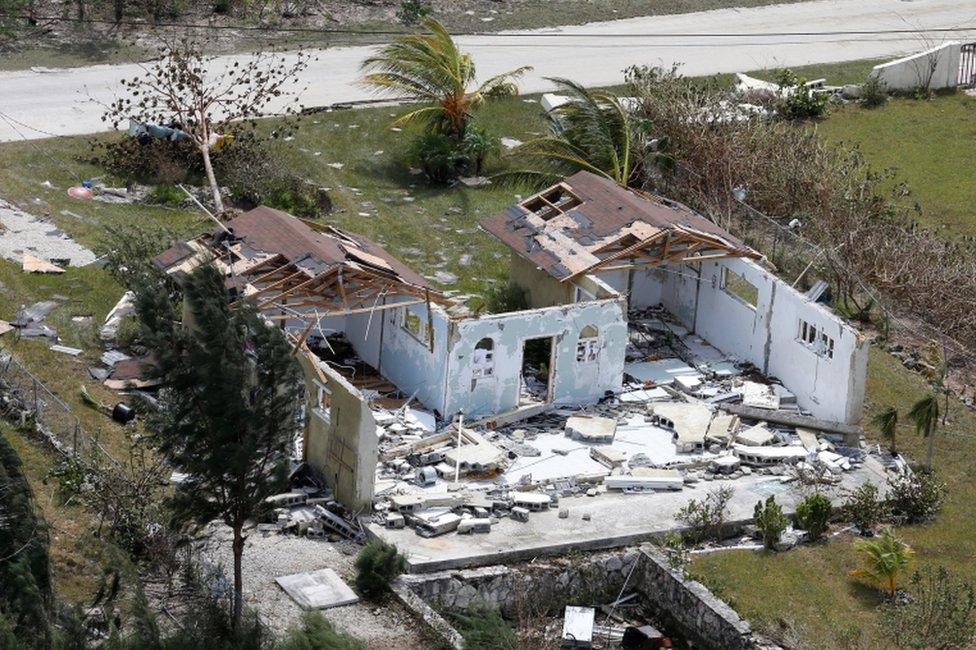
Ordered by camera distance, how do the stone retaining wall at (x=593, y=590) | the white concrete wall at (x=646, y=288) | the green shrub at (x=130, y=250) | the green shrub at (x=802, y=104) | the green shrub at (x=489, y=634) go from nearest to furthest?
1. the green shrub at (x=489, y=634)
2. the stone retaining wall at (x=593, y=590)
3. the green shrub at (x=130, y=250)
4. the white concrete wall at (x=646, y=288)
5. the green shrub at (x=802, y=104)

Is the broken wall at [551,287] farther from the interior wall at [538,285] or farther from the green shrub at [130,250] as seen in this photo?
the green shrub at [130,250]

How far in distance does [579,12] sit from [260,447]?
29493 millimetres

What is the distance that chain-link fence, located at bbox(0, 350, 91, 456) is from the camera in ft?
92.4

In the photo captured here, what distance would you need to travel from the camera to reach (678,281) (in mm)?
34688

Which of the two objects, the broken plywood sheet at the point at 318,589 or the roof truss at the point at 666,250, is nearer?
the broken plywood sheet at the point at 318,589

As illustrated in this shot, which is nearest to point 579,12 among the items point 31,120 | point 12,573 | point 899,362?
point 31,120

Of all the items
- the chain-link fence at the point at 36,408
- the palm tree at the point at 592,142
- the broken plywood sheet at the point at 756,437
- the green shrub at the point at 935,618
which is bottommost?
the green shrub at the point at 935,618

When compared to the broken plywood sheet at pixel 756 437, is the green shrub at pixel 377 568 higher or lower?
lower

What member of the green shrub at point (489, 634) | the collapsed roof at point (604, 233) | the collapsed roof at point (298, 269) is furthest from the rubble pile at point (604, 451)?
the green shrub at point (489, 634)

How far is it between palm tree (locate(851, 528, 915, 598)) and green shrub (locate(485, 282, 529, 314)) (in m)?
9.08

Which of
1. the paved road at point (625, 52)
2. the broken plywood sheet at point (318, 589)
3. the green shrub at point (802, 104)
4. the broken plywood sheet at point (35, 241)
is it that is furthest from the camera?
the green shrub at point (802, 104)

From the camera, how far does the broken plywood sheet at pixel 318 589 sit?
2517 centimetres

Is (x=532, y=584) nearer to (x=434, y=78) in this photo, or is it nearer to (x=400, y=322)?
(x=400, y=322)

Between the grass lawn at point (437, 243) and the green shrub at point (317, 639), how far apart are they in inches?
142
